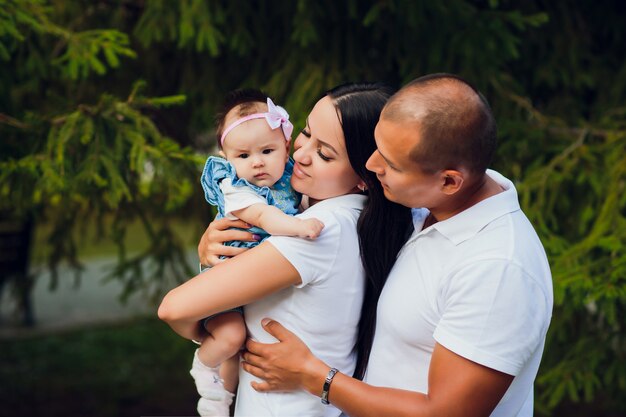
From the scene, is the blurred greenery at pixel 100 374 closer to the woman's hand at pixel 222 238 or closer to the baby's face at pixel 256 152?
the woman's hand at pixel 222 238

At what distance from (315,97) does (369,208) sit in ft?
6.25

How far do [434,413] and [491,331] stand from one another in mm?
241

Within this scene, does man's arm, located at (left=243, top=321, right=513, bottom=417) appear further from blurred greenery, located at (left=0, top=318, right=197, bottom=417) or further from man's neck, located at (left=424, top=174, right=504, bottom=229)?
blurred greenery, located at (left=0, top=318, right=197, bottom=417)

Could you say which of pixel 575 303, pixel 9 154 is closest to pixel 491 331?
pixel 575 303

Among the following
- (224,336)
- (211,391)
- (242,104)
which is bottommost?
(211,391)

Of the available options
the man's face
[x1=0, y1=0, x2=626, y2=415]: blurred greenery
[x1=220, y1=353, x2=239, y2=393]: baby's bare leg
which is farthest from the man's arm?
[x1=0, y1=0, x2=626, y2=415]: blurred greenery

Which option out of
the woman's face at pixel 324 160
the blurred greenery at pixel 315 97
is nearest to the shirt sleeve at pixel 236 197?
the woman's face at pixel 324 160

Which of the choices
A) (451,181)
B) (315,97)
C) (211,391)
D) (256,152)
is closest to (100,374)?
(315,97)

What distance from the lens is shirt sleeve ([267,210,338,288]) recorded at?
2.11 m

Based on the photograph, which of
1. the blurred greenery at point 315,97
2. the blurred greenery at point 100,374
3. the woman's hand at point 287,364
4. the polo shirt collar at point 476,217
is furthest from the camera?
the blurred greenery at point 100,374

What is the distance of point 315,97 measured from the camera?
4.08m

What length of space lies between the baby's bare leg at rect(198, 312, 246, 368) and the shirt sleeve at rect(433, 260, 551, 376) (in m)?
0.61

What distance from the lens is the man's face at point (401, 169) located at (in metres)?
1.96

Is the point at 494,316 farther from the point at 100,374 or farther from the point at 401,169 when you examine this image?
the point at 100,374
